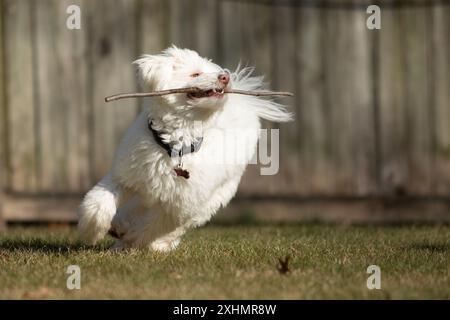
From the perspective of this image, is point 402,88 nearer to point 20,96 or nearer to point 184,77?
point 20,96

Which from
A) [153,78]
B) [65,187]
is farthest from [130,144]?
[65,187]

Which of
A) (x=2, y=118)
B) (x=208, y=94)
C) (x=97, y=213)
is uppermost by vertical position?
(x=208, y=94)

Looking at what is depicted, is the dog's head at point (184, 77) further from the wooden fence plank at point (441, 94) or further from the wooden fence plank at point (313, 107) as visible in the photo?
the wooden fence plank at point (441, 94)

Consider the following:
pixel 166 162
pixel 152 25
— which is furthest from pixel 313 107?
pixel 166 162

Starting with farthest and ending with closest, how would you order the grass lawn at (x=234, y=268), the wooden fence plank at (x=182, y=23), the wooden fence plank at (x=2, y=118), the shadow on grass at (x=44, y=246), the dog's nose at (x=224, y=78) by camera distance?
the wooden fence plank at (x=182, y=23), the wooden fence plank at (x=2, y=118), the shadow on grass at (x=44, y=246), the dog's nose at (x=224, y=78), the grass lawn at (x=234, y=268)

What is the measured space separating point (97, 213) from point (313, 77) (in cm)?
453

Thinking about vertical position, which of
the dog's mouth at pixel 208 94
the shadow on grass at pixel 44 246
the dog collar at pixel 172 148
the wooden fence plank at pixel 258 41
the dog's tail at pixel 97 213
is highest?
→ the wooden fence plank at pixel 258 41

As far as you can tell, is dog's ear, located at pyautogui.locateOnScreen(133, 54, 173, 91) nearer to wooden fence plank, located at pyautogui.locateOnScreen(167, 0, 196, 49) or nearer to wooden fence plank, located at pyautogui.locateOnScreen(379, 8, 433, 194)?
wooden fence plank, located at pyautogui.locateOnScreen(167, 0, 196, 49)

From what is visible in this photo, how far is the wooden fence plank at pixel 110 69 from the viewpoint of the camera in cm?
977

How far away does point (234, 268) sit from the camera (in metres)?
5.64

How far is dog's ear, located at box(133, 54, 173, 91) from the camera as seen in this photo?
20.2 feet

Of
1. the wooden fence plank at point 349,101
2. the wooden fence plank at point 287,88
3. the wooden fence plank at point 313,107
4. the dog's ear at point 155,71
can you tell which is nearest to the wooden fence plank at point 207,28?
the wooden fence plank at point 287,88

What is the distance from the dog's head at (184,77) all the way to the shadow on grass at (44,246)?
4.30 ft

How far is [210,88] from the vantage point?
604cm
